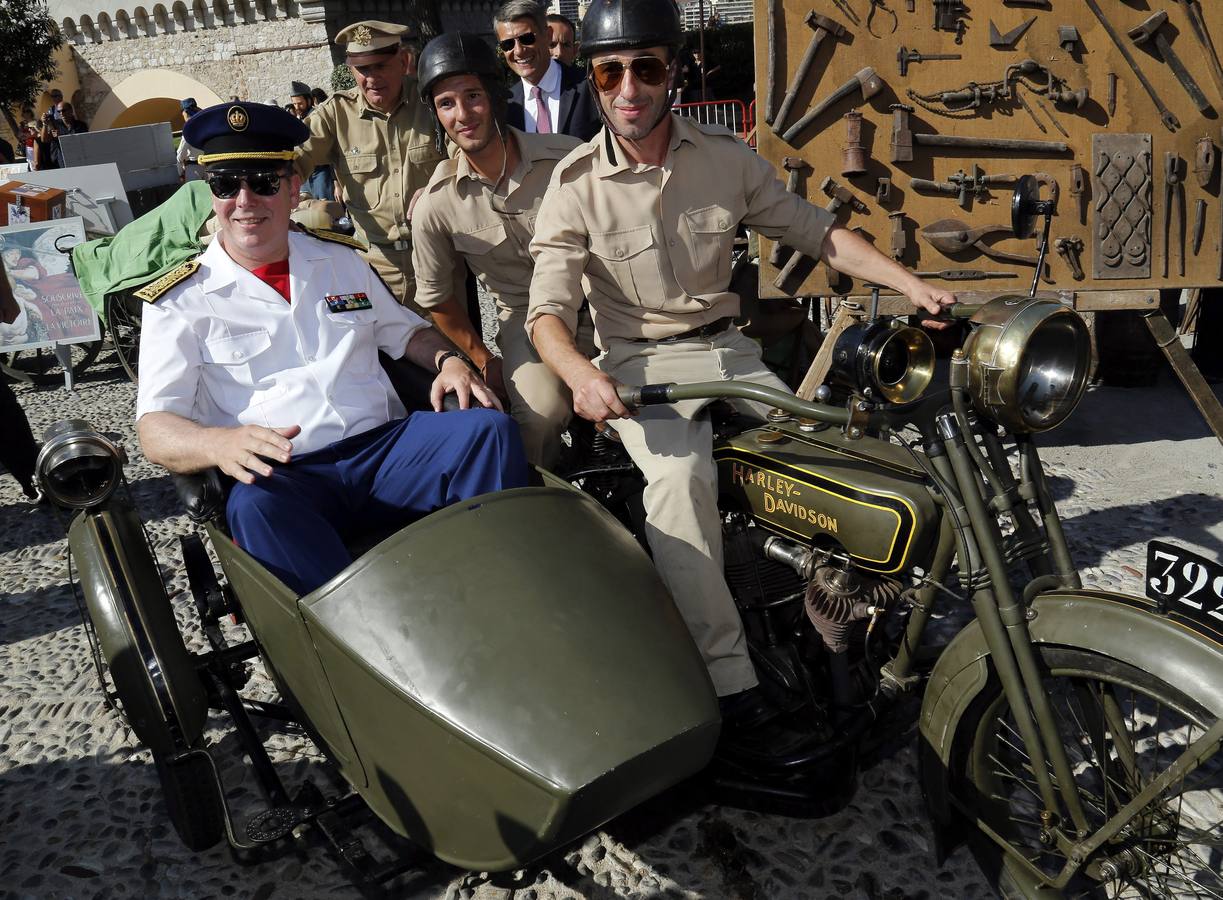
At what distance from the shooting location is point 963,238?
14.9 feet

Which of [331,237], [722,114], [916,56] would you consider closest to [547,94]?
[916,56]

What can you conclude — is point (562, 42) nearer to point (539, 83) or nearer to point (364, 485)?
point (539, 83)

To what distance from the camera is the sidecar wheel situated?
241 centimetres

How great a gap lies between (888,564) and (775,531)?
1.09 feet

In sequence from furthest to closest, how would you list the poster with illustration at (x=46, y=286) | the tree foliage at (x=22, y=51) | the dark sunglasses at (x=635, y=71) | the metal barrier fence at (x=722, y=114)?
the tree foliage at (x=22, y=51) → the metal barrier fence at (x=722, y=114) → the poster with illustration at (x=46, y=286) → the dark sunglasses at (x=635, y=71)

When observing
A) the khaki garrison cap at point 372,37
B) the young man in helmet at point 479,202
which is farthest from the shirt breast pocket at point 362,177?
the young man in helmet at point 479,202

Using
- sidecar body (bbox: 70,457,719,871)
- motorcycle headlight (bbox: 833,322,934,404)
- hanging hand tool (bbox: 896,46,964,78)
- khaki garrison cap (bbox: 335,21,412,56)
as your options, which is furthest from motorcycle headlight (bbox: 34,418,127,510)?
hanging hand tool (bbox: 896,46,964,78)

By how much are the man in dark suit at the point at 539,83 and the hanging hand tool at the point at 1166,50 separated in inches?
93.2

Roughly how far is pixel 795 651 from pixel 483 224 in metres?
1.92

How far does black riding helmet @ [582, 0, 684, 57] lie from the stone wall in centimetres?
2000

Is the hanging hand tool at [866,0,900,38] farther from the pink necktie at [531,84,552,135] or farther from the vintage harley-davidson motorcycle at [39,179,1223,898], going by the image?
the vintage harley-davidson motorcycle at [39,179,1223,898]

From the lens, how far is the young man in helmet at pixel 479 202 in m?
3.37

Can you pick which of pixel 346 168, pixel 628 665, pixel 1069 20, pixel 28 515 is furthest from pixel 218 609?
pixel 1069 20

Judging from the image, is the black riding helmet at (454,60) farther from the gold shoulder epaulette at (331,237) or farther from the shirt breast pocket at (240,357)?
the shirt breast pocket at (240,357)
